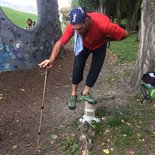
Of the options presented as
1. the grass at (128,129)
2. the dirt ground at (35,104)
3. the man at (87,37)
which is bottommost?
the dirt ground at (35,104)

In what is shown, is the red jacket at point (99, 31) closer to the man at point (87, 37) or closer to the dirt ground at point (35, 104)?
the man at point (87, 37)

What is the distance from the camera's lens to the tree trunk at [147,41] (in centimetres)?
729

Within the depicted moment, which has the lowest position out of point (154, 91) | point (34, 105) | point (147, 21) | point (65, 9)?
point (65, 9)

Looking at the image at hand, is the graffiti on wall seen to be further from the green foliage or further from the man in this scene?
the green foliage

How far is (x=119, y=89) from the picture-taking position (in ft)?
27.3

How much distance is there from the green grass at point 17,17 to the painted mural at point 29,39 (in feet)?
0.66

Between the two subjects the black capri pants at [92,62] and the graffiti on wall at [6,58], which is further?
the graffiti on wall at [6,58]

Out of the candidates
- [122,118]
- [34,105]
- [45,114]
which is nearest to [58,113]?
[45,114]

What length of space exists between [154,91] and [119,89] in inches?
55.2

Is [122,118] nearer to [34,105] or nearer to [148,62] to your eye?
[148,62]

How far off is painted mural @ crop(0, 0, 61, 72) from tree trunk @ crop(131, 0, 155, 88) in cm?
432

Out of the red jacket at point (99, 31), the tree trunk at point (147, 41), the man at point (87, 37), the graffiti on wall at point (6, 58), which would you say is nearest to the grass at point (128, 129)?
the man at point (87, 37)

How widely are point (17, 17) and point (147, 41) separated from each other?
503cm

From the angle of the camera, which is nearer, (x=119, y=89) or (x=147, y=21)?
(x=147, y=21)
